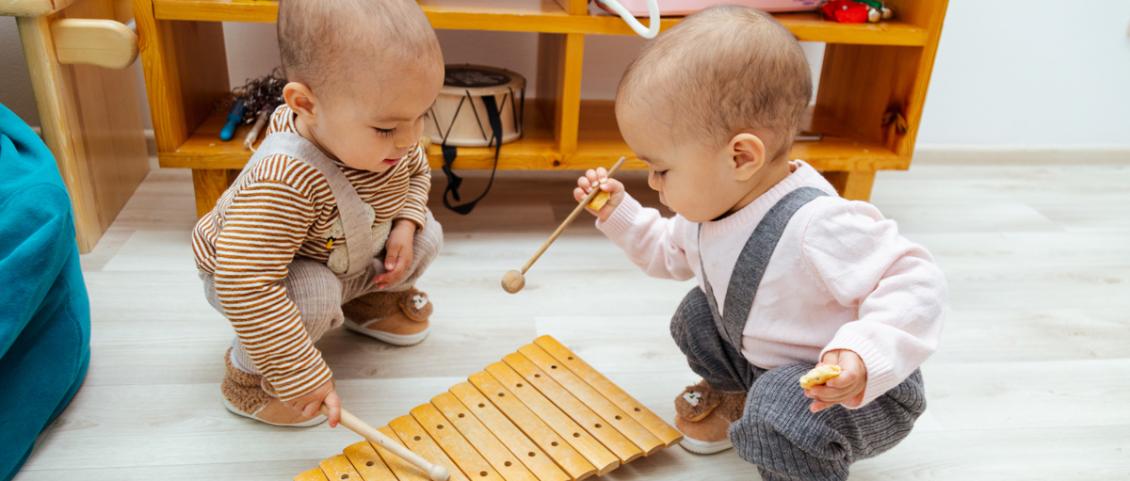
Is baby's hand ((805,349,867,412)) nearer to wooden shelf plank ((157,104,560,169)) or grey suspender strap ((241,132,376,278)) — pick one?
grey suspender strap ((241,132,376,278))

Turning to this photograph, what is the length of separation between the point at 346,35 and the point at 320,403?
373 mm

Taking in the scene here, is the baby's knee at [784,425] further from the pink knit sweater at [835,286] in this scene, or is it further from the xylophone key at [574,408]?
the xylophone key at [574,408]

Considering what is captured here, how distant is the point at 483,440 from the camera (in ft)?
3.05

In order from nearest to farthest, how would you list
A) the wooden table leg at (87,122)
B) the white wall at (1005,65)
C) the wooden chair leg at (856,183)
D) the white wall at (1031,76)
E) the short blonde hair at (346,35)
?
1. the short blonde hair at (346,35)
2. the wooden table leg at (87,122)
3. the wooden chair leg at (856,183)
4. the white wall at (1005,65)
5. the white wall at (1031,76)

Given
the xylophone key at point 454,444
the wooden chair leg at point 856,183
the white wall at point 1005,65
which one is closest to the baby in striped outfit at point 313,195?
the xylophone key at point 454,444

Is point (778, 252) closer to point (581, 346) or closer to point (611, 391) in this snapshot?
point (611, 391)

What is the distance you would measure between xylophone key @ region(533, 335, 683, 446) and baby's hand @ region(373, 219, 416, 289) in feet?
0.65

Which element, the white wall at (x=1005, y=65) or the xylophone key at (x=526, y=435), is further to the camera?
the white wall at (x=1005, y=65)

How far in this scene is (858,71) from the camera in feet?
5.43

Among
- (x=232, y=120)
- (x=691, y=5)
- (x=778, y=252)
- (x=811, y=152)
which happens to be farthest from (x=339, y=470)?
(x=811, y=152)

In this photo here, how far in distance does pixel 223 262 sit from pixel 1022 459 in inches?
36.0

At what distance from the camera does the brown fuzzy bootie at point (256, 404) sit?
975mm

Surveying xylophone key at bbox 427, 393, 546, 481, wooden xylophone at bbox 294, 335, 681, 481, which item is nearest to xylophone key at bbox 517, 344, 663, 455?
wooden xylophone at bbox 294, 335, 681, 481

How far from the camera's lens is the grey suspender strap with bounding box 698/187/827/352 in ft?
2.63
